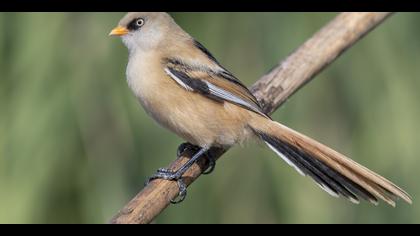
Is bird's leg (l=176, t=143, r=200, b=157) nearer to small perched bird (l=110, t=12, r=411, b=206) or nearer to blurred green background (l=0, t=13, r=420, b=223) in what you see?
small perched bird (l=110, t=12, r=411, b=206)

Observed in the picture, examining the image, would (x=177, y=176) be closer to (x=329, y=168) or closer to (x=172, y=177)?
(x=172, y=177)

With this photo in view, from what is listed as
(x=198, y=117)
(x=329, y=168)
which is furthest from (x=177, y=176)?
(x=329, y=168)

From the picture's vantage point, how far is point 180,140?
4035 millimetres

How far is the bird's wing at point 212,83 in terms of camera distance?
11.5 feet

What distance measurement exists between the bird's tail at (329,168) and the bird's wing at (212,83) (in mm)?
120

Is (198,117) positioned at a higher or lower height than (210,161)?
higher

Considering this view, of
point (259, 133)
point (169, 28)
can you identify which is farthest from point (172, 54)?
point (259, 133)

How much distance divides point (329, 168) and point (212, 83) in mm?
599

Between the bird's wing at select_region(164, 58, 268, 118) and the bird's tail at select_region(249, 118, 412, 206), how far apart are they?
0.12m

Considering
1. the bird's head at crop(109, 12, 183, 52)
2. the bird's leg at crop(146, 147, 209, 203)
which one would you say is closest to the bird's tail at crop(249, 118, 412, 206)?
the bird's leg at crop(146, 147, 209, 203)

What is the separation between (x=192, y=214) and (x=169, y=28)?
93 centimetres

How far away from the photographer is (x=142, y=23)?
12.3 ft

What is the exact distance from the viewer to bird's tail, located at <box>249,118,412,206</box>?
3188 mm
